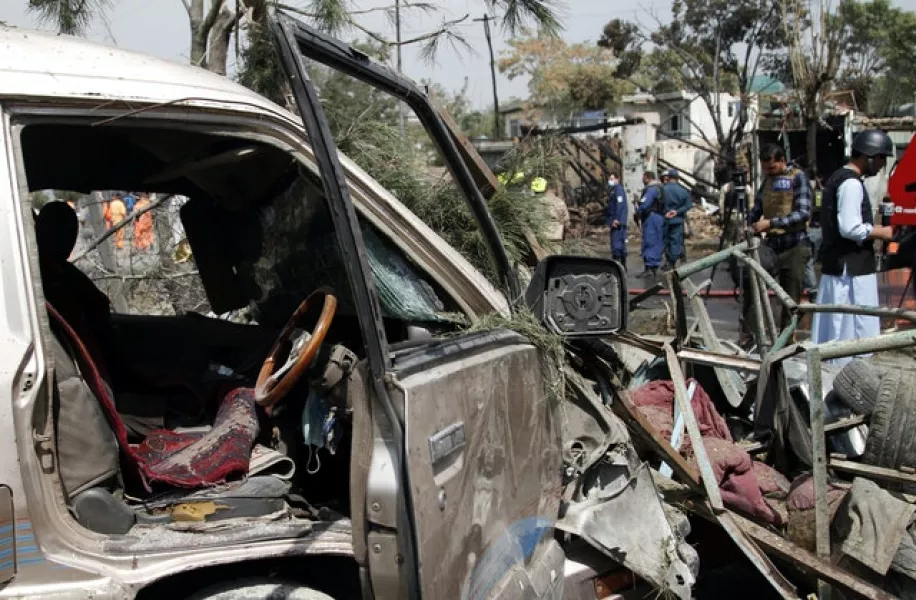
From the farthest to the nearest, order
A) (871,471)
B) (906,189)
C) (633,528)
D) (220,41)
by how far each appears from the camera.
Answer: (906,189), (220,41), (871,471), (633,528)

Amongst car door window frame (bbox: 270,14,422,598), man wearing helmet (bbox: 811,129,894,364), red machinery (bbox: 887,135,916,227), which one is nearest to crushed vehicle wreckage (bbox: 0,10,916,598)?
car door window frame (bbox: 270,14,422,598)

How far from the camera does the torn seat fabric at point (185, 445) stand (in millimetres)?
2342

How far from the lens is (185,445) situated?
281 centimetres

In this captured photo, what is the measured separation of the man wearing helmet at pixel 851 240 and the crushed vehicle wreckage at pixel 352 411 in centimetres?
252

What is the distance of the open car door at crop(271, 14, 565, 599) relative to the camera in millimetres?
1885

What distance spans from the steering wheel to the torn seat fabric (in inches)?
6.9

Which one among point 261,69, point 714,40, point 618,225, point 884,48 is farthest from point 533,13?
point 884,48

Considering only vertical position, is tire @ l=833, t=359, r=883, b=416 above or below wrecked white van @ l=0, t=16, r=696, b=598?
below

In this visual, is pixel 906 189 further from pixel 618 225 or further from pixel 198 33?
pixel 618 225

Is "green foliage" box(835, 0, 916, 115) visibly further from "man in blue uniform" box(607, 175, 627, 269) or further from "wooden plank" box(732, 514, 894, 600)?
"wooden plank" box(732, 514, 894, 600)

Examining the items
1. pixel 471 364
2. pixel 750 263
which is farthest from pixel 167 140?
pixel 750 263

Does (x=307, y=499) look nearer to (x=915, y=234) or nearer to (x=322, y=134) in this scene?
(x=322, y=134)

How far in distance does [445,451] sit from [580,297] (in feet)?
2.66

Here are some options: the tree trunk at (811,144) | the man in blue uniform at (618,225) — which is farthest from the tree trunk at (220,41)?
the tree trunk at (811,144)
